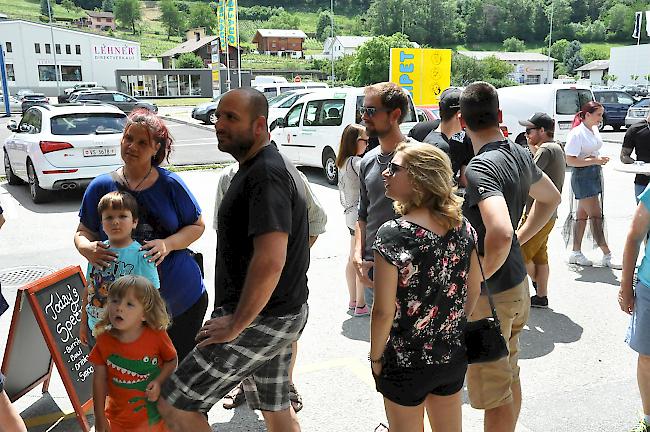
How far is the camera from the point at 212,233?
8141 mm

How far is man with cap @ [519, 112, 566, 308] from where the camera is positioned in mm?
5105

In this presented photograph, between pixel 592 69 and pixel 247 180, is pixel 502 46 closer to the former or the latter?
pixel 592 69

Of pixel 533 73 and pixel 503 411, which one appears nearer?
pixel 503 411

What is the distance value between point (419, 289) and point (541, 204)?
1.28 meters

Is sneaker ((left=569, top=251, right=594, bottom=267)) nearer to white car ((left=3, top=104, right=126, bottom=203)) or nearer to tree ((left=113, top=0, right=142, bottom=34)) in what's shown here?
white car ((left=3, top=104, right=126, bottom=203))

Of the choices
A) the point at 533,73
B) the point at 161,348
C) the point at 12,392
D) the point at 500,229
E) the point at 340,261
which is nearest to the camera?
the point at 500,229

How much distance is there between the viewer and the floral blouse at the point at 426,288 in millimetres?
2217

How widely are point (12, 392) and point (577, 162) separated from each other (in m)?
5.81

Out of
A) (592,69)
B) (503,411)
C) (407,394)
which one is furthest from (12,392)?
(592,69)

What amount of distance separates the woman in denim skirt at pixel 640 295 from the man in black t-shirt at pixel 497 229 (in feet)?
1.81

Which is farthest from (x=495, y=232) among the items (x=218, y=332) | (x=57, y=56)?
(x=57, y=56)

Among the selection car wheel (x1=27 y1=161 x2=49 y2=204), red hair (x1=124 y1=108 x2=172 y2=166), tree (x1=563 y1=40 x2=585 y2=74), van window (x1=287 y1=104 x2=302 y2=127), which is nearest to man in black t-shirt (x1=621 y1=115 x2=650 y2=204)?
red hair (x1=124 y1=108 x2=172 y2=166)

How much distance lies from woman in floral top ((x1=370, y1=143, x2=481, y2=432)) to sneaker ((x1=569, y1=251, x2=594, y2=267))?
4.80m

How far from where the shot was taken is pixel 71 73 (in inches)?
2717
